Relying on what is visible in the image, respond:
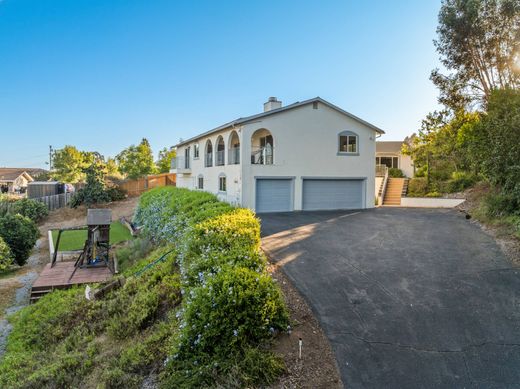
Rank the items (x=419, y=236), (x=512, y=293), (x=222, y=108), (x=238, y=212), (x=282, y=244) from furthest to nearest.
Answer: (x=222, y=108), (x=419, y=236), (x=282, y=244), (x=238, y=212), (x=512, y=293)

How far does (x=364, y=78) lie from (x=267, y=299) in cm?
1591

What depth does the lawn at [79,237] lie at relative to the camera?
17198 millimetres

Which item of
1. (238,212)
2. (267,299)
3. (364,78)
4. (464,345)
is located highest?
(364,78)

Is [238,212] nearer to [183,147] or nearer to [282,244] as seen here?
[282,244]

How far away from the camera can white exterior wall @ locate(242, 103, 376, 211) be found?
17047 mm

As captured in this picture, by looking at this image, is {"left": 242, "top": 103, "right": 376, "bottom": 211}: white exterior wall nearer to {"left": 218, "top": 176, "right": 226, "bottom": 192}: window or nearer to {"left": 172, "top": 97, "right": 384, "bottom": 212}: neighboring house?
{"left": 172, "top": 97, "right": 384, "bottom": 212}: neighboring house

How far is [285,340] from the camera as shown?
14.8ft

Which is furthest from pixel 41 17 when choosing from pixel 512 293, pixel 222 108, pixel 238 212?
pixel 512 293

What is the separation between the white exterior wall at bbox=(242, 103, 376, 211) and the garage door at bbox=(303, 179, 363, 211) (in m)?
0.41

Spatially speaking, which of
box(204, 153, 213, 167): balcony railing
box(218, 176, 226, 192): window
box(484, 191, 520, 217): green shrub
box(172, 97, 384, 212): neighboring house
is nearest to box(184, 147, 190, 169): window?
box(204, 153, 213, 167): balcony railing

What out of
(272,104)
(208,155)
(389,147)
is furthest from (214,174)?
(389,147)

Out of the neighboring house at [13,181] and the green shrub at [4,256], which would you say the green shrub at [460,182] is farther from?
the neighboring house at [13,181]

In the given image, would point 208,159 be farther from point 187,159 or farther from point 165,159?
point 165,159

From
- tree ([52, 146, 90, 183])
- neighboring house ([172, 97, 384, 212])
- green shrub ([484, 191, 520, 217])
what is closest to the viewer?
green shrub ([484, 191, 520, 217])
